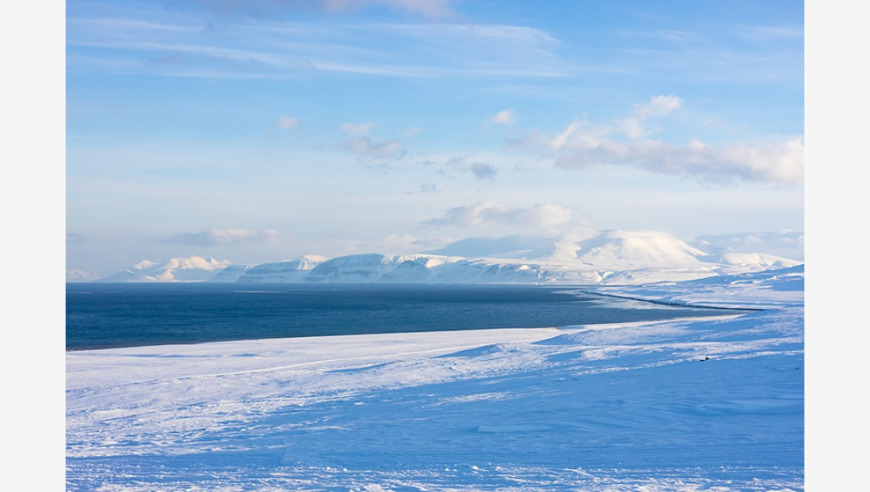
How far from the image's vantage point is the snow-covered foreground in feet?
28.5

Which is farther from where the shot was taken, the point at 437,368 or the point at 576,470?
the point at 437,368

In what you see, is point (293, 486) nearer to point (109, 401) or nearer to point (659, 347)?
point (109, 401)

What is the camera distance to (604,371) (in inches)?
652

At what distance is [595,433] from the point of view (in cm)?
1044

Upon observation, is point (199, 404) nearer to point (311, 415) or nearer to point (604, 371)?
point (311, 415)

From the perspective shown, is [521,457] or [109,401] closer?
[521,457]

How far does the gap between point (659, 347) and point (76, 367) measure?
20.6m

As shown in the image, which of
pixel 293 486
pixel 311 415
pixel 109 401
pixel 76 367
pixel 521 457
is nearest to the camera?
pixel 293 486

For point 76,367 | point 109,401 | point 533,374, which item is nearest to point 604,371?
point 533,374

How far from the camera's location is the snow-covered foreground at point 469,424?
8.70 m

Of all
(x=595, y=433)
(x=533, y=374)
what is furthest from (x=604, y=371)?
(x=595, y=433)

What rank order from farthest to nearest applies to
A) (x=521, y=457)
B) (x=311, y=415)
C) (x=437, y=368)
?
(x=437, y=368), (x=311, y=415), (x=521, y=457)

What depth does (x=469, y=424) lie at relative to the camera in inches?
453

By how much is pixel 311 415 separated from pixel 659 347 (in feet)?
38.5
